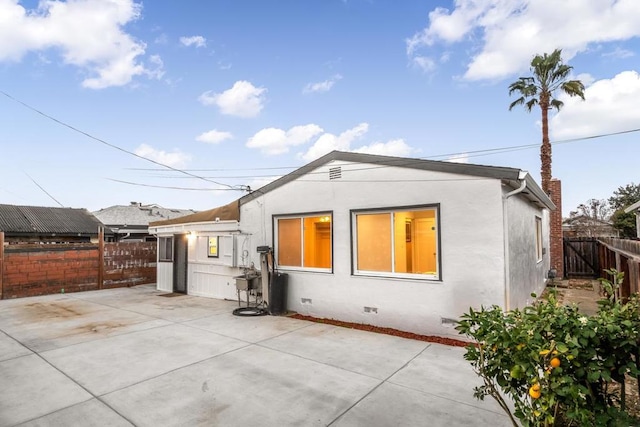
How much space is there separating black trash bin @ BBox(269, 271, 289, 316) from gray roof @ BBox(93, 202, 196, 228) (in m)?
16.3

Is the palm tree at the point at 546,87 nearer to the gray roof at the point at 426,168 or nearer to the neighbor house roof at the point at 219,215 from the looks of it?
the gray roof at the point at 426,168

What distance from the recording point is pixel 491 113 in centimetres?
1216

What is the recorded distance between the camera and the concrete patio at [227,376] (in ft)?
10.7

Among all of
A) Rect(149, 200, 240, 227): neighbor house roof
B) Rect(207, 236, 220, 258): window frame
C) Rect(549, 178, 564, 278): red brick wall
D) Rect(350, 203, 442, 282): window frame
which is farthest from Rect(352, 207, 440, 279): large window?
Rect(549, 178, 564, 278): red brick wall

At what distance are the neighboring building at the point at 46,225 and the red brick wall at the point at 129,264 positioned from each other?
6.94 meters

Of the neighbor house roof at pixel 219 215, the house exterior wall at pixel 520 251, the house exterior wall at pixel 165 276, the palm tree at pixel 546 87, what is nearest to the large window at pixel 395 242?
the house exterior wall at pixel 520 251

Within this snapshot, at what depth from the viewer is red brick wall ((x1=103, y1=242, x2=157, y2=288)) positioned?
1219 centimetres

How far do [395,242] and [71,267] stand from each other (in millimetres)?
11324

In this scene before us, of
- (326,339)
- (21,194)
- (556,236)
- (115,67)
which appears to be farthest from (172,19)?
(21,194)

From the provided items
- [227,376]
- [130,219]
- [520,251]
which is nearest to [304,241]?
[227,376]

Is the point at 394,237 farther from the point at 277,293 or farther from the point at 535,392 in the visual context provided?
the point at 535,392

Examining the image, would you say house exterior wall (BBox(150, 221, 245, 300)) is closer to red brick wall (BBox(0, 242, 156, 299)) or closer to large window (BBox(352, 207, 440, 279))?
red brick wall (BBox(0, 242, 156, 299))

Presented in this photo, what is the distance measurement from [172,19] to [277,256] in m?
7.98

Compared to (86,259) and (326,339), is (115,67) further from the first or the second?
(326,339)
